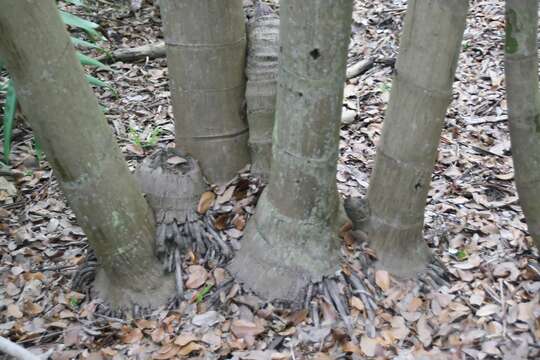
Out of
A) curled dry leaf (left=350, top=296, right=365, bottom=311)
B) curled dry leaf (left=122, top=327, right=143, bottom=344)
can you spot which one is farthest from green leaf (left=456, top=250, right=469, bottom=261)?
curled dry leaf (left=122, top=327, right=143, bottom=344)

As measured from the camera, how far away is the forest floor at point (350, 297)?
234 cm

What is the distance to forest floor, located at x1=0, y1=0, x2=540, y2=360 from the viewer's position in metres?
2.34

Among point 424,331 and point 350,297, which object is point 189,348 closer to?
point 350,297

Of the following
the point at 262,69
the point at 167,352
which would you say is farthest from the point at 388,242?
the point at 167,352

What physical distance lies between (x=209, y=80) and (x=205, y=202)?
615 mm

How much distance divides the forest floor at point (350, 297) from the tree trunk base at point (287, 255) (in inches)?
3.8

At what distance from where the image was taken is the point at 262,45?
254 centimetres

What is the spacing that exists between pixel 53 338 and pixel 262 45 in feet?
5.78

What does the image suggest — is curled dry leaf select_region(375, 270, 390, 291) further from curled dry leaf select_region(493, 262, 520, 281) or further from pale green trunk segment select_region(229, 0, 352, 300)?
curled dry leaf select_region(493, 262, 520, 281)

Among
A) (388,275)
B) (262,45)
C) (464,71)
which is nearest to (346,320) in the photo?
(388,275)

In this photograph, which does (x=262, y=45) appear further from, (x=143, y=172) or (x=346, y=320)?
(x=346, y=320)

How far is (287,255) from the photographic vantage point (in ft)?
7.81

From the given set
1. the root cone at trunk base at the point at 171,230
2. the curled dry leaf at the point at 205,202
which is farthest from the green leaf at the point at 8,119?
the curled dry leaf at the point at 205,202

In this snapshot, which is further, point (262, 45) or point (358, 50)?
point (358, 50)
